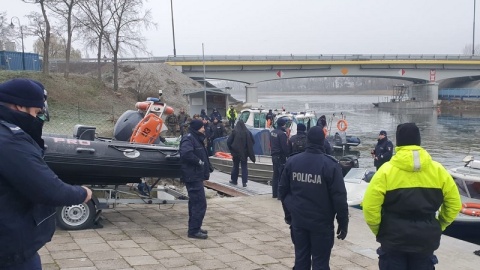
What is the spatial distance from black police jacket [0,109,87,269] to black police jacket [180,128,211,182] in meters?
4.05

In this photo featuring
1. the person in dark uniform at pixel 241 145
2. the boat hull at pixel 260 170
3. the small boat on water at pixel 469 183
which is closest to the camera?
the small boat on water at pixel 469 183

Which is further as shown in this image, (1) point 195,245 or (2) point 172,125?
(2) point 172,125

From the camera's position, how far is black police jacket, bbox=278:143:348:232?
187 inches

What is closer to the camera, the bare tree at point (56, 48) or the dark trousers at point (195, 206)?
the dark trousers at point (195, 206)

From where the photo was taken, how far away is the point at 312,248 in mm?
4832

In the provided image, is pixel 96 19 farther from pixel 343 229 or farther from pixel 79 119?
pixel 343 229

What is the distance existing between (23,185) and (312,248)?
2.98 m

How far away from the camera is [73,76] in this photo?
111ft

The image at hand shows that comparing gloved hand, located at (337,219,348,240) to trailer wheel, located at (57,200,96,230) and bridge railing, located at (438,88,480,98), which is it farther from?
bridge railing, located at (438,88,480,98)

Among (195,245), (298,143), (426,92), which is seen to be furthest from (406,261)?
(426,92)

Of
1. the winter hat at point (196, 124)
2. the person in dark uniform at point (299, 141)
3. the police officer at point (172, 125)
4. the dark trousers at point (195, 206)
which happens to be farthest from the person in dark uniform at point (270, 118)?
the dark trousers at point (195, 206)

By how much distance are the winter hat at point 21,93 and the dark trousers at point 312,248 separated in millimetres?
2885

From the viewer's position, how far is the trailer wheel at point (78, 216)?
6.91 metres

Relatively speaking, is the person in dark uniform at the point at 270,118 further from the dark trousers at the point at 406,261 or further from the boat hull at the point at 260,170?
the dark trousers at the point at 406,261
